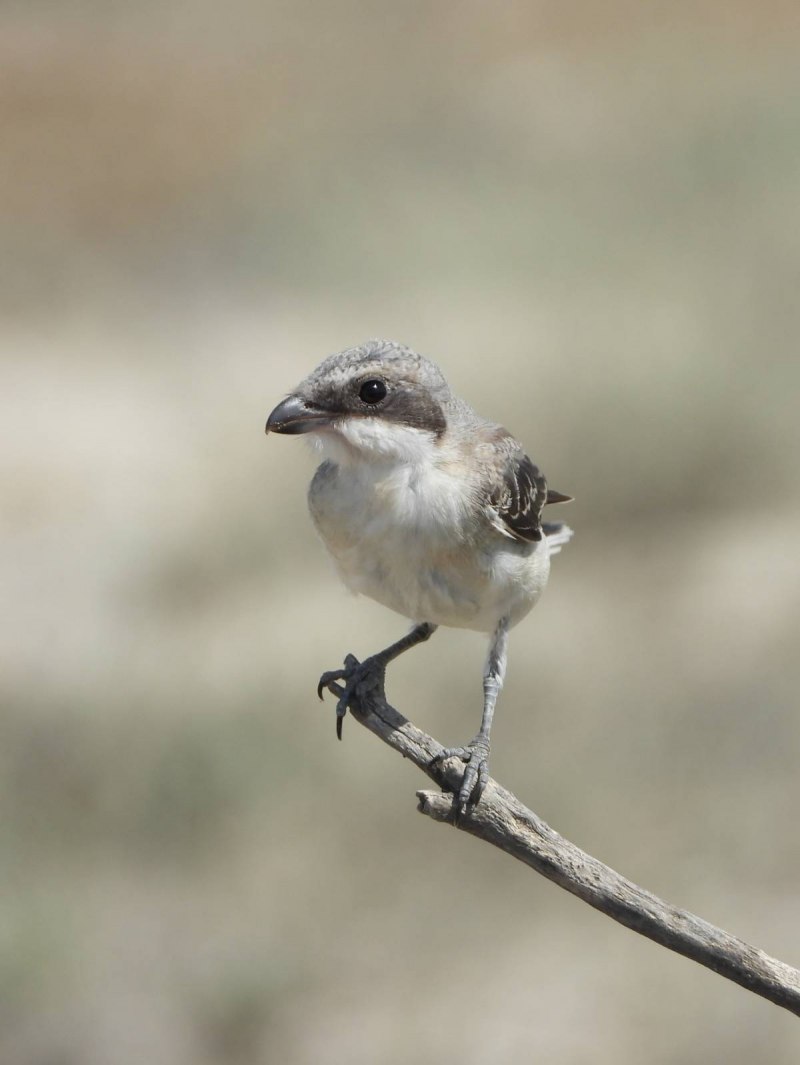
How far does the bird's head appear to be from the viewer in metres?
4.17

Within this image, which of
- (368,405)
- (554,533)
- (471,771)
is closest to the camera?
(471,771)

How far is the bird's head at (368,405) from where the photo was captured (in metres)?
4.17

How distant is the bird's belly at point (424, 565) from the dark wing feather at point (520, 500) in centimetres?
8

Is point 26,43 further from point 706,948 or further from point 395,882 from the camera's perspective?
point 706,948

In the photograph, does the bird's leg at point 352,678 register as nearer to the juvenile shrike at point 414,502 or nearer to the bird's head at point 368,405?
the juvenile shrike at point 414,502

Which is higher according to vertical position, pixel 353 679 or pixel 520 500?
pixel 520 500

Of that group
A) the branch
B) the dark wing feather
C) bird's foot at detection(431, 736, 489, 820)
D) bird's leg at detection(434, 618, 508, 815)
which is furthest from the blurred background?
the branch

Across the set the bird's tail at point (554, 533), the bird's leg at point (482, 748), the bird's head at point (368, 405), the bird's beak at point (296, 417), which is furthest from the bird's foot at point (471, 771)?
the bird's tail at point (554, 533)

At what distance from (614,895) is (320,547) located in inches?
315

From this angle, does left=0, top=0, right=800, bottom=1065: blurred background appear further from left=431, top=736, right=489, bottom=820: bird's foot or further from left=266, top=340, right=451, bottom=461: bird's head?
left=431, top=736, right=489, bottom=820: bird's foot

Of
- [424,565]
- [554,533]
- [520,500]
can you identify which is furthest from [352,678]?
[554,533]

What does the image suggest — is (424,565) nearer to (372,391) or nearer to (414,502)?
(414,502)

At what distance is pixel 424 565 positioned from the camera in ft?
14.6

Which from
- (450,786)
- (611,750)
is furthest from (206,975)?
(450,786)
